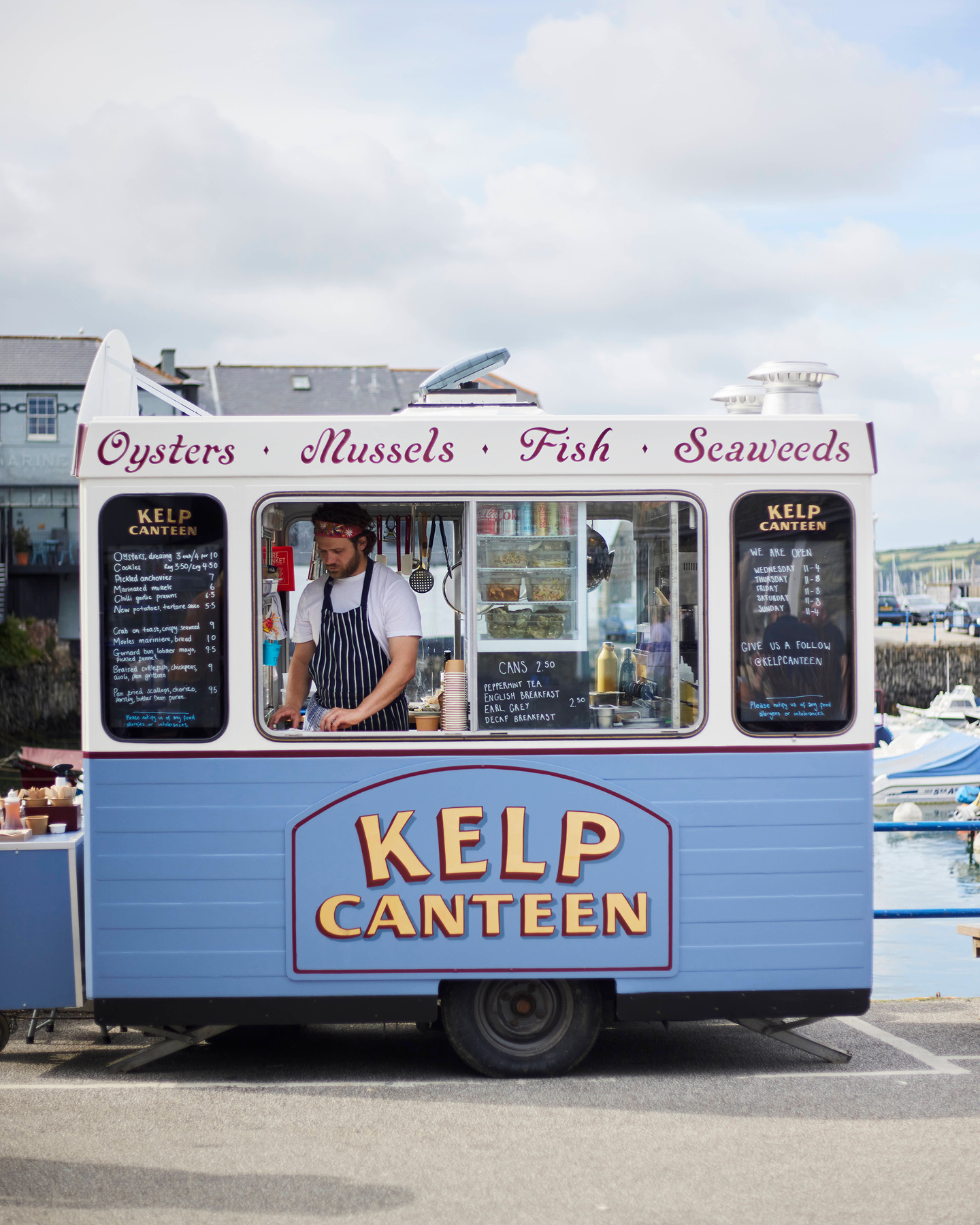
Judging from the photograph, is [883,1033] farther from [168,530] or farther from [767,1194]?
[168,530]

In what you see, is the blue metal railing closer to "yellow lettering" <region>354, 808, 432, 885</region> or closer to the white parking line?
the white parking line

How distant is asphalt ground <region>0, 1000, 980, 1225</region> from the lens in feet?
12.3

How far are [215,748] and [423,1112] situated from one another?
1479 mm

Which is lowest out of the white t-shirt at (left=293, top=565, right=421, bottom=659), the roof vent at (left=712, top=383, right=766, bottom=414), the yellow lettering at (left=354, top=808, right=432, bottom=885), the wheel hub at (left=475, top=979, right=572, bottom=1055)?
the wheel hub at (left=475, top=979, right=572, bottom=1055)

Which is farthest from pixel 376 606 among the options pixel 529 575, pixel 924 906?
pixel 924 906

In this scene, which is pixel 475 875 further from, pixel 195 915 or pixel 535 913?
pixel 195 915

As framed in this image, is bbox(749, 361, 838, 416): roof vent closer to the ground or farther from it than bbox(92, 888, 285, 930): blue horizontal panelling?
farther from it

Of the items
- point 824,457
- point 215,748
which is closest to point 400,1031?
point 215,748

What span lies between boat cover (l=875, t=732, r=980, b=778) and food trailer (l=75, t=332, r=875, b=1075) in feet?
67.6

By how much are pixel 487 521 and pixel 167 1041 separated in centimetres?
234

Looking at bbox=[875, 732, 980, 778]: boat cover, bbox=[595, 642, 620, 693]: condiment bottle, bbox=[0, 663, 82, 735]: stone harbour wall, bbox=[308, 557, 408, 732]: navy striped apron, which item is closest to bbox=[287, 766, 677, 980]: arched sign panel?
bbox=[308, 557, 408, 732]: navy striped apron

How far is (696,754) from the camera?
4.77 metres

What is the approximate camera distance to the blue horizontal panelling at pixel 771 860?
4.78 m

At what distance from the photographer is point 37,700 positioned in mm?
38688
